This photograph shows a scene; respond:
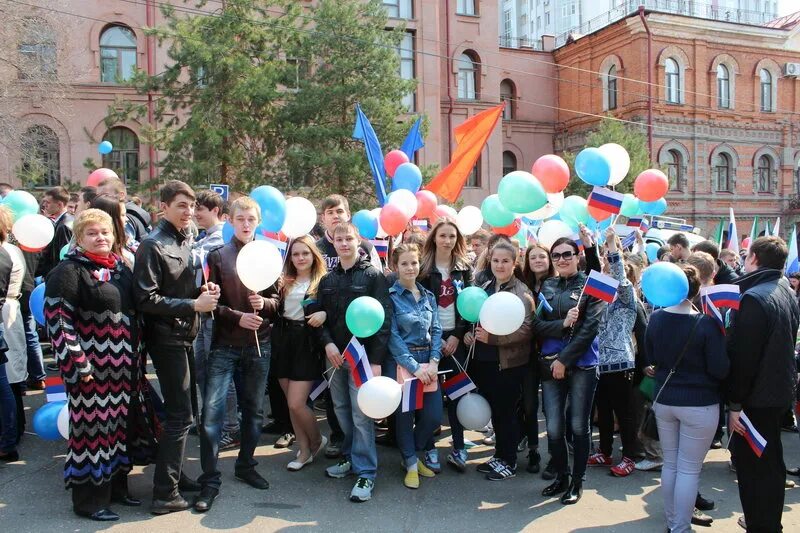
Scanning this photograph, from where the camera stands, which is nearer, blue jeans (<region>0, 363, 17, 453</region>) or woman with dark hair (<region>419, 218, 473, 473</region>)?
blue jeans (<region>0, 363, 17, 453</region>)

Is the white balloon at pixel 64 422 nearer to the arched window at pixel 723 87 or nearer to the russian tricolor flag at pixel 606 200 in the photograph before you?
the russian tricolor flag at pixel 606 200

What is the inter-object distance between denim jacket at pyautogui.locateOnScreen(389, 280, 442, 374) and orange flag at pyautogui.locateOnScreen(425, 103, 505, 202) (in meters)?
3.61

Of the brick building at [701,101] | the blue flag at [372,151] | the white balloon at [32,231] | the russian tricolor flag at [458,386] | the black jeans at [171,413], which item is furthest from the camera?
the brick building at [701,101]

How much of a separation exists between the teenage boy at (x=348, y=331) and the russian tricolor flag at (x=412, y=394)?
25cm

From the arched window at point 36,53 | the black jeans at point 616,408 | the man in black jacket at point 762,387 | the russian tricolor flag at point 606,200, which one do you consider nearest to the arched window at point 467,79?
the arched window at point 36,53

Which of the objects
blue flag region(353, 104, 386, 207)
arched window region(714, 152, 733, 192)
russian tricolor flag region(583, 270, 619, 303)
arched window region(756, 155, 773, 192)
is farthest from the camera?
arched window region(756, 155, 773, 192)

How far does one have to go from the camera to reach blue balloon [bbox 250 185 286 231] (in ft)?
17.8

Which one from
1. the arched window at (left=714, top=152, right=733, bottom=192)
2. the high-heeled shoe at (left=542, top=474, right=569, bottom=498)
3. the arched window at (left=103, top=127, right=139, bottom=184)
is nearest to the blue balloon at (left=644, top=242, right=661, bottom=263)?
the high-heeled shoe at (left=542, top=474, right=569, bottom=498)

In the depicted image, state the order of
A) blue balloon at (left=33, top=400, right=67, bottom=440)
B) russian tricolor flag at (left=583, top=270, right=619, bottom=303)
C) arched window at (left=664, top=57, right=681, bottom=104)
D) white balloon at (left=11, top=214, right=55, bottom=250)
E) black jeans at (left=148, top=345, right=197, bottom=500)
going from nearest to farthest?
black jeans at (left=148, top=345, right=197, bottom=500) → russian tricolor flag at (left=583, top=270, right=619, bottom=303) → blue balloon at (left=33, top=400, right=67, bottom=440) → white balloon at (left=11, top=214, right=55, bottom=250) → arched window at (left=664, top=57, right=681, bottom=104)

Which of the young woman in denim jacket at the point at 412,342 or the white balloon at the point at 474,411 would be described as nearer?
the young woman in denim jacket at the point at 412,342

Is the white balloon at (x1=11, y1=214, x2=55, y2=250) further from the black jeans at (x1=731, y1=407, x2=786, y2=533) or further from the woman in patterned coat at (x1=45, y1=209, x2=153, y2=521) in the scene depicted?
the black jeans at (x1=731, y1=407, x2=786, y2=533)

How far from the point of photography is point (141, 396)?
15.5ft

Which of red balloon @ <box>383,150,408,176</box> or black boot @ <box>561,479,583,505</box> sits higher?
red balloon @ <box>383,150,408,176</box>

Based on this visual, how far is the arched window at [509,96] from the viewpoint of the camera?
32.4 metres
